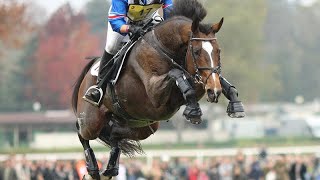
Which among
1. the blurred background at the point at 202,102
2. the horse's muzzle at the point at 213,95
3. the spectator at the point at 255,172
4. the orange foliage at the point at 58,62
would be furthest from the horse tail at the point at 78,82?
the orange foliage at the point at 58,62

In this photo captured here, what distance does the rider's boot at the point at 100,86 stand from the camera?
12.2 m

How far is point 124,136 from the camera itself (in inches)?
516

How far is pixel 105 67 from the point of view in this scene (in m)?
12.2

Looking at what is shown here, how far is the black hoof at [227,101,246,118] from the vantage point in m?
10.4

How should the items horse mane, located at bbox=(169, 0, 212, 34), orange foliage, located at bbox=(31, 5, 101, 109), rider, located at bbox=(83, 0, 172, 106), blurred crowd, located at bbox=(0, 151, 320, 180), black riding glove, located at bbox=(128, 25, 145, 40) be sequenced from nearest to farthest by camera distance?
1. horse mane, located at bbox=(169, 0, 212, 34)
2. black riding glove, located at bbox=(128, 25, 145, 40)
3. rider, located at bbox=(83, 0, 172, 106)
4. blurred crowd, located at bbox=(0, 151, 320, 180)
5. orange foliage, located at bbox=(31, 5, 101, 109)

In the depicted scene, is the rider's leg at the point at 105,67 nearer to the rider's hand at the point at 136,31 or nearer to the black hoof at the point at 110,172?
the rider's hand at the point at 136,31

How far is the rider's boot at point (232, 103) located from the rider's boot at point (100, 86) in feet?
6.88

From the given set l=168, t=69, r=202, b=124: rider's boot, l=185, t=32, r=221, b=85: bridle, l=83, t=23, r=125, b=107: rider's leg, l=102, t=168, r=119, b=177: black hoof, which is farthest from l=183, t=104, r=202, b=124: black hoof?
l=102, t=168, r=119, b=177: black hoof

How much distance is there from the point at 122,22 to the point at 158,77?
3.83 ft

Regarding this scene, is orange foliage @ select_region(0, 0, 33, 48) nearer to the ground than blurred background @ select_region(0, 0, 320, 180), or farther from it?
farther from it

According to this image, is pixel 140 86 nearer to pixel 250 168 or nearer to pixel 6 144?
pixel 250 168

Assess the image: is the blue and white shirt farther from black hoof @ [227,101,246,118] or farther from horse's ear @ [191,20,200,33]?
black hoof @ [227,101,246,118]

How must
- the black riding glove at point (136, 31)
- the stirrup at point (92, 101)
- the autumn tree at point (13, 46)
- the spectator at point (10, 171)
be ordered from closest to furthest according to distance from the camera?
the black riding glove at point (136, 31) → the stirrup at point (92, 101) → the spectator at point (10, 171) → the autumn tree at point (13, 46)

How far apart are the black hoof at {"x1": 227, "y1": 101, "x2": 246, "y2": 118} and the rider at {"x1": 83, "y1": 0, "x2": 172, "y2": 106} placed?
1.82 meters
